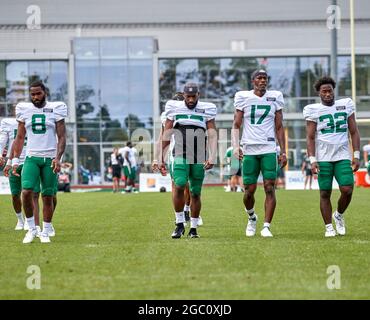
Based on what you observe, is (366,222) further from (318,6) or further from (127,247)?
(318,6)

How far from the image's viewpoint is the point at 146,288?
24.8 ft

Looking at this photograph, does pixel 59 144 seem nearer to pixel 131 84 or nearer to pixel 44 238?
pixel 44 238

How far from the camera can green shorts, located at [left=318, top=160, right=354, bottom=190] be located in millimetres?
12102

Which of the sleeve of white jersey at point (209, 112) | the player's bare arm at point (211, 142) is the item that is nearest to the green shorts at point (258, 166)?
the player's bare arm at point (211, 142)

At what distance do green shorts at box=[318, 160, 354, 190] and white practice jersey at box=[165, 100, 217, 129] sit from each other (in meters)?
1.65

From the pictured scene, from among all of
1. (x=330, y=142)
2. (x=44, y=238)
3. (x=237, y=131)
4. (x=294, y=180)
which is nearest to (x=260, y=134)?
(x=237, y=131)

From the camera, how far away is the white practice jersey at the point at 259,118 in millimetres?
12164

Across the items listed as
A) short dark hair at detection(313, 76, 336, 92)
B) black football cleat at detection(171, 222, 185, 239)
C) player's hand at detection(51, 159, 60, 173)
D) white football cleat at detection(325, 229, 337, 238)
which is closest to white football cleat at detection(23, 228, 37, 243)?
player's hand at detection(51, 159, 60, 173)

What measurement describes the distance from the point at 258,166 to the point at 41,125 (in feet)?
9.71

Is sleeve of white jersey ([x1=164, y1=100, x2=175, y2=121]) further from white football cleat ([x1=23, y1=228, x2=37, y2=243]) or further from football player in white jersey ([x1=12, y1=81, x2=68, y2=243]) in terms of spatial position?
white football cleat ([x1=23, y1=228, x2=37, y2=243])

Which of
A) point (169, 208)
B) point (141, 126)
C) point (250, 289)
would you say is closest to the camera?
point (250, 289)
